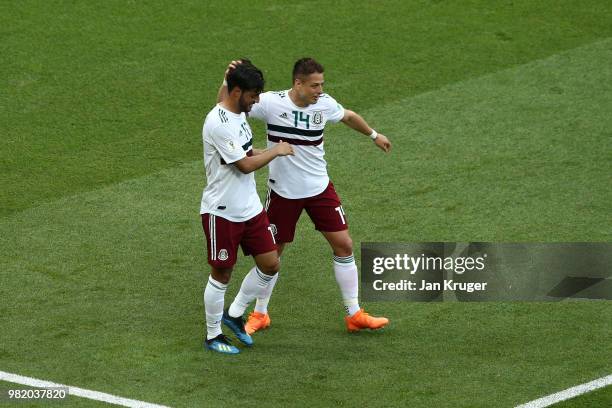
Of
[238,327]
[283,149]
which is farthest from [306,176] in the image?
Answer: [238,327]

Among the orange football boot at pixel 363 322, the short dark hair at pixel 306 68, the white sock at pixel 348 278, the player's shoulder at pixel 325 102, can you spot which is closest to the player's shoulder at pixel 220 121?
the short dark hair at pixel 306 68

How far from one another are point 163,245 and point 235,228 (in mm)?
2124

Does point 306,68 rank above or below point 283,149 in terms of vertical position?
above

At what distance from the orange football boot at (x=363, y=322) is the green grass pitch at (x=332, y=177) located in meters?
0.07

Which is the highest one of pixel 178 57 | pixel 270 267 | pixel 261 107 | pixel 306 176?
pixel 261 107

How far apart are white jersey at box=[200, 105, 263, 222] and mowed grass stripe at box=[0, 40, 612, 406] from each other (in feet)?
3.46

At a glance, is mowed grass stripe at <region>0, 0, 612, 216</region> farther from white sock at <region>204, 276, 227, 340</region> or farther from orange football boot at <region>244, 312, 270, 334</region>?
white sock at <region>204, 276, 227, 340</region>

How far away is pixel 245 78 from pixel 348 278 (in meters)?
1.82

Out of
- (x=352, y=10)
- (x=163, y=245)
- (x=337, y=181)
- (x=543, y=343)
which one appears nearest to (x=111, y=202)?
(x=163, y=245)

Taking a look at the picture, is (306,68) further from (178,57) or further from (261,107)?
(178,57)

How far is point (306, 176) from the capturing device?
28.4ft

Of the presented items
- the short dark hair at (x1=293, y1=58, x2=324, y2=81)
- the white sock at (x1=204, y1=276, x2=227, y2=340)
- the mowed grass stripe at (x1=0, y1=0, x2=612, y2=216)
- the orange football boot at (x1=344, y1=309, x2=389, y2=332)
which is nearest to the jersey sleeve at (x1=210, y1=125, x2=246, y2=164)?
the short dark hair at (x1=293, y1=58, x2=324, y2=81)

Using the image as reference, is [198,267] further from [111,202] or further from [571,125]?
[571,125]

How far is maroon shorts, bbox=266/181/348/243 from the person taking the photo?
872cm
